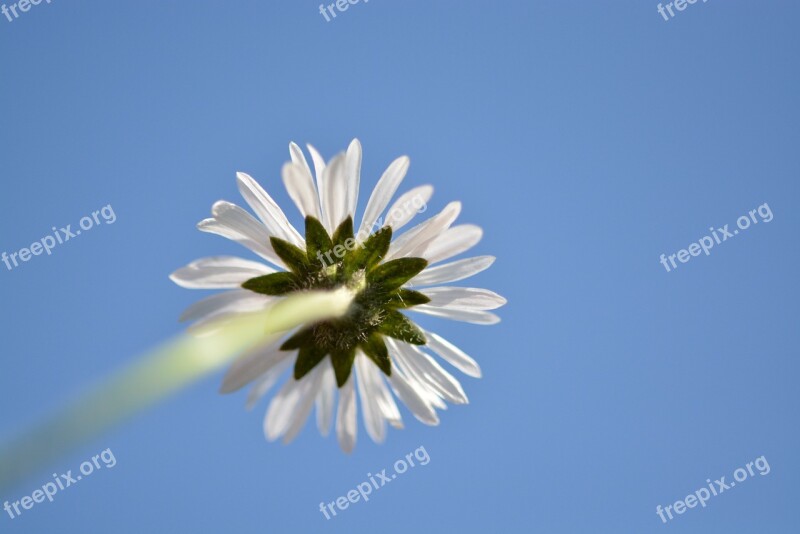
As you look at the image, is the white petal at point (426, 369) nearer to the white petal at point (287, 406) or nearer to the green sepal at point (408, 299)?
the green sepal at point (408, 299)

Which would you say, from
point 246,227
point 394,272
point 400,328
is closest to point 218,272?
point 246,227

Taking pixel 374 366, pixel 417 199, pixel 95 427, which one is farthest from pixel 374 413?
pixel 95 427

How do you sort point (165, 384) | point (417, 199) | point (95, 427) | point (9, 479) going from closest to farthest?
point (9, 479), point (95, 427), point (165, 384), point (417, 199)

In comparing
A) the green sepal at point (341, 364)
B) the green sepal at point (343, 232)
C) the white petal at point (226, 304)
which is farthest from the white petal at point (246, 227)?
the green sepal at point (341, 364)

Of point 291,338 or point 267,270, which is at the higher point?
point 267,270

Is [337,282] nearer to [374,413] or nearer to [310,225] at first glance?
[310,225]

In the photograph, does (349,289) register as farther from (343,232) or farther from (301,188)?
(301,188)

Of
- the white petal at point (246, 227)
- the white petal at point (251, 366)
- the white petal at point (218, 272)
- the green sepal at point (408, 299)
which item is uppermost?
the white petal at point (246, 227)
